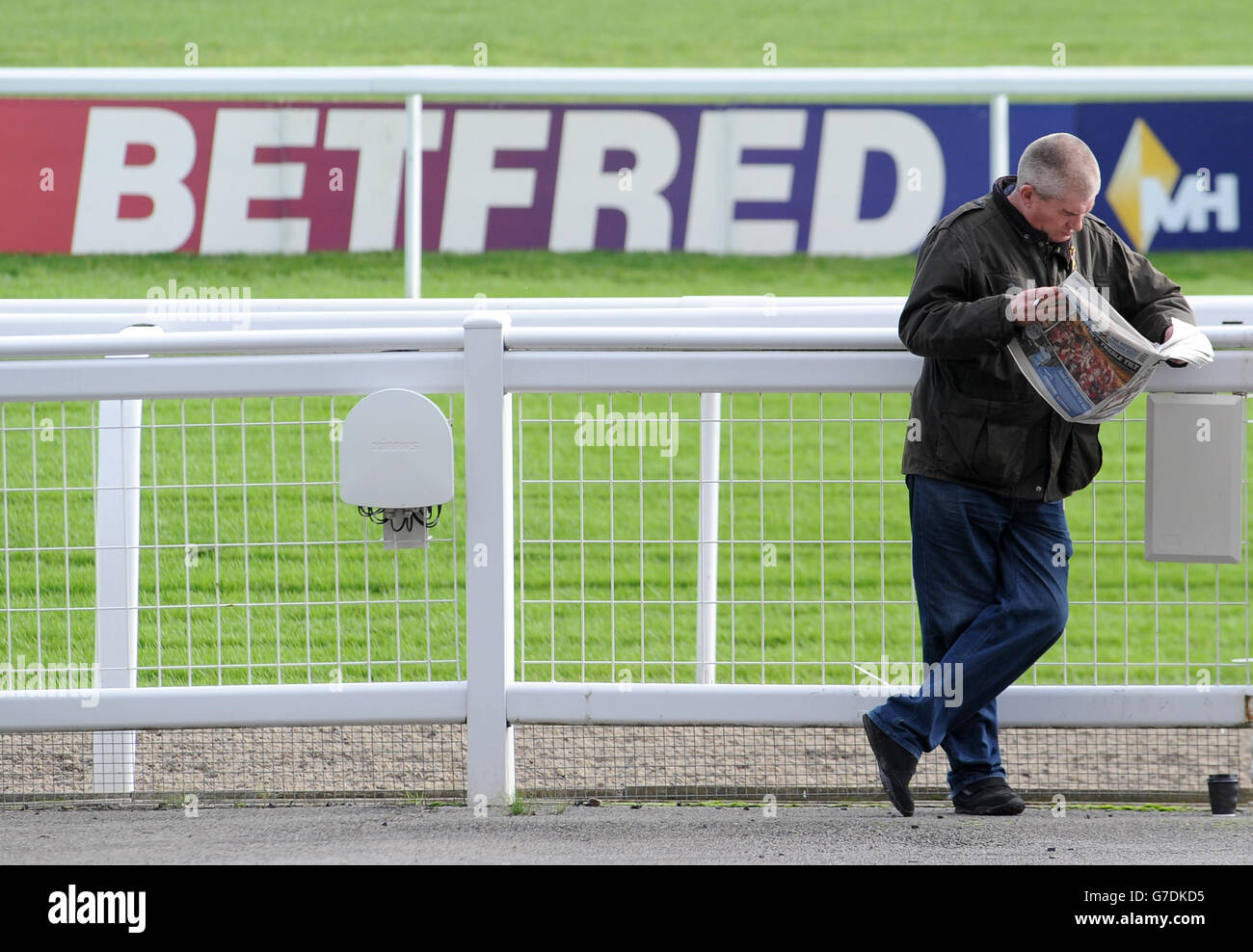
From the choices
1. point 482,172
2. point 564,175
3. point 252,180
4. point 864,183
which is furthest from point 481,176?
point 864,183

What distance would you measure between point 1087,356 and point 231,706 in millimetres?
2370

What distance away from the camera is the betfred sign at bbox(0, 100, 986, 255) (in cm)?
1354

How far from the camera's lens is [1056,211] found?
3879 mm

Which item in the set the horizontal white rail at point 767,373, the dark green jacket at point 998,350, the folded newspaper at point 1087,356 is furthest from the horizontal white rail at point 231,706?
the folded newspaper at point 1087,356

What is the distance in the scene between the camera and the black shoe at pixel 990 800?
4195 mm

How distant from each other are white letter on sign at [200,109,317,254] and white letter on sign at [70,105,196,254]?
24 centimetres

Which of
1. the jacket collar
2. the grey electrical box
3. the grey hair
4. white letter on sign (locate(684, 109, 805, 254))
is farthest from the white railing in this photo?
the grey hair

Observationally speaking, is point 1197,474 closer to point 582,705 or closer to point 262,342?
point 582,705

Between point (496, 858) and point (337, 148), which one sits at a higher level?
point (337, 148)

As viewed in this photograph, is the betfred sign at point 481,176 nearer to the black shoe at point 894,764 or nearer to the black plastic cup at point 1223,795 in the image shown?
the black plastic cup at point 1223,795

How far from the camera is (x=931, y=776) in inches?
200
